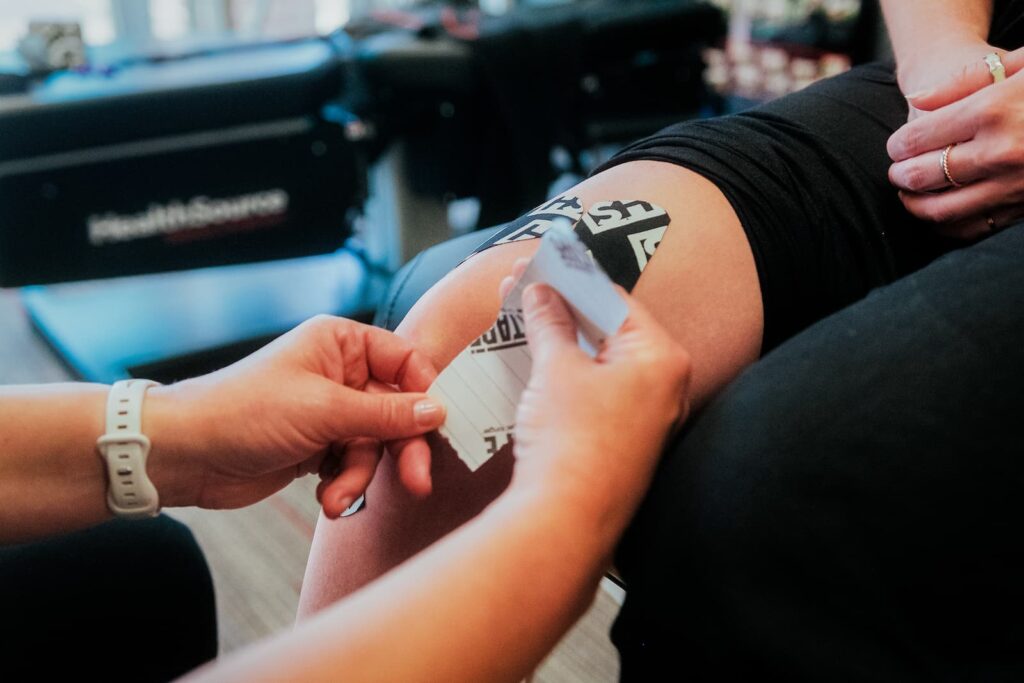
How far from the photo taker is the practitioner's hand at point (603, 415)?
469 mm

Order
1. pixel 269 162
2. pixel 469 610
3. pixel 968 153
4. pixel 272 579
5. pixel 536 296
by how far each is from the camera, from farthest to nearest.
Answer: pixel 269 162
pixel 272 579
pixel 968 153
pixel 536 296
pixel 469 610

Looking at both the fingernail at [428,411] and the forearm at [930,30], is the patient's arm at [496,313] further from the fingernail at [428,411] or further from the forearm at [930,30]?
the forearm at [930,30]

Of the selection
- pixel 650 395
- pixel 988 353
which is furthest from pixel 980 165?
pixel 650 395

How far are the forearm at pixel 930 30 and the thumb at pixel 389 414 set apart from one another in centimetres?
53

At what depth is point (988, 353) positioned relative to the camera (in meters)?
0.47

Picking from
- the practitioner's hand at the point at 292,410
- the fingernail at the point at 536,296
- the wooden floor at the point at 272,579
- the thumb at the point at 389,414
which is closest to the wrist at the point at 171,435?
the practitioner's hand at the point at 292,410

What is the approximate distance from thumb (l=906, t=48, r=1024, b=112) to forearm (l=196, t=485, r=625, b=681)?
0.46m

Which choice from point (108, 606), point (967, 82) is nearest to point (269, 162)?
point (108, 606)

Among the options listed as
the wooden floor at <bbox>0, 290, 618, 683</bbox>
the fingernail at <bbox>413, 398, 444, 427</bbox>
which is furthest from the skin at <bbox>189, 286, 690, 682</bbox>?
the wooden floor at <bbox>0, 290, 618, 683</bbox>

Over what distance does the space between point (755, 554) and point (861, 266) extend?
325 millimetres

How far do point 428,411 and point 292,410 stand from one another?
111 millimetres

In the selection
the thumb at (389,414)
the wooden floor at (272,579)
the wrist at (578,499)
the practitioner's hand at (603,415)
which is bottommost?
the wooden floor at (272,579)

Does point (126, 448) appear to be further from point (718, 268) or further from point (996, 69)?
point (996, 69)

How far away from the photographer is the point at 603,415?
18.8 inches
